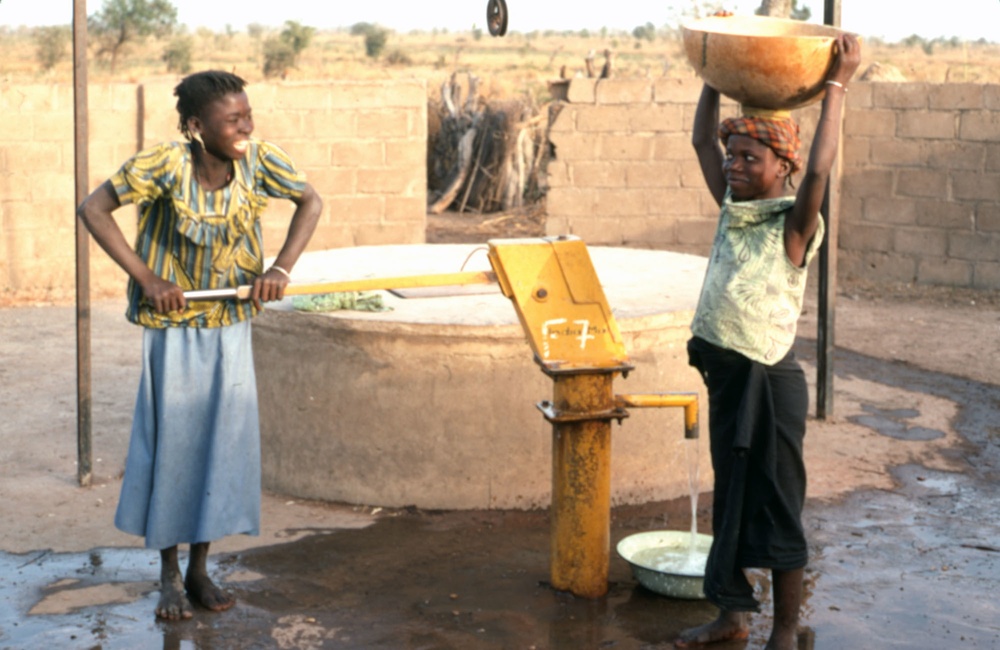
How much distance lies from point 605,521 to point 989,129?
21.4ft

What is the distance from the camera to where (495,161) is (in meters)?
14.5

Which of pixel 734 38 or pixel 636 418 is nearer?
pixel 734 38

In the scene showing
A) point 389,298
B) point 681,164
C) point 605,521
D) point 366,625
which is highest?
point 681,164

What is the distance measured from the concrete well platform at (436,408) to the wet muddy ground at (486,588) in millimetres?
111

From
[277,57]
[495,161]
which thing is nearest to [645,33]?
[277,57]

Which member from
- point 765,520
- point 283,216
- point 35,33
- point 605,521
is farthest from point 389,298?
point 35,33

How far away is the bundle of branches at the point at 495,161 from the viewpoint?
14.4 m

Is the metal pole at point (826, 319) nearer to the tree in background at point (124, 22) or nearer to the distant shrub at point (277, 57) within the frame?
the distant shrub at point (277, 57)

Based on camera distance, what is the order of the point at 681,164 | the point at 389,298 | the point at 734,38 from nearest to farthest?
the point at 734,38
the point at 389,298
the point at 681,164

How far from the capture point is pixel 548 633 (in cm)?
344

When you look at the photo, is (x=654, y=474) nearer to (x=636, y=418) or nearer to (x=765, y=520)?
(x=636, y=418)

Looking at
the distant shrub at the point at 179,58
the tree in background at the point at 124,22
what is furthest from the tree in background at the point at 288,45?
the tree in background at the point at 124,22

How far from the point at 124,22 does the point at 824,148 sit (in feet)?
93.6

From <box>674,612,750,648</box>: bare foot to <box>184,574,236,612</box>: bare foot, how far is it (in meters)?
1.26
